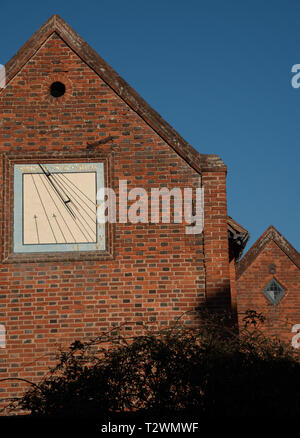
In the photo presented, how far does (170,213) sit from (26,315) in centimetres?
312

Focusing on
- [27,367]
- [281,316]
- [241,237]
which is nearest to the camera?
[27,367]

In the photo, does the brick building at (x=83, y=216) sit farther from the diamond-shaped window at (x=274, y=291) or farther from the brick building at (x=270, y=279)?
the diamond-shaped window at (x=274, y=291)

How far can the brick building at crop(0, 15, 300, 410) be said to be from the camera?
10.8 meters

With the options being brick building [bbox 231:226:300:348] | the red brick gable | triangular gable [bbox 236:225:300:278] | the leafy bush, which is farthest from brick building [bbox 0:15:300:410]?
triangular gable [bbox 236:225:300:278]

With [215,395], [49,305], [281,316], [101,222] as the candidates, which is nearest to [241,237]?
[101,222]

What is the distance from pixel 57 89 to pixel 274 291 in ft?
45.8

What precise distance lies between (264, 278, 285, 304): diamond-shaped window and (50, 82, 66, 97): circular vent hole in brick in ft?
45.0

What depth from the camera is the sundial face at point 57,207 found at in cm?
1115

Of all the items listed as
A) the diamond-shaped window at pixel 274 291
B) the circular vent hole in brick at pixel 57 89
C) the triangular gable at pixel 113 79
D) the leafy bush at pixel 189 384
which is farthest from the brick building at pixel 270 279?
the leafy bush at pixel 189 384

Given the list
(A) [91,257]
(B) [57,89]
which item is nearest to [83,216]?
(A) [91,257]

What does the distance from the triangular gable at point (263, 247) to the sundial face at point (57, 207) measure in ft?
41.7

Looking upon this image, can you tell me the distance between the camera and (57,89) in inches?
469

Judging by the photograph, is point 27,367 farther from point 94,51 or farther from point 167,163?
point 94,51

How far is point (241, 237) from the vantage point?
13.4m
